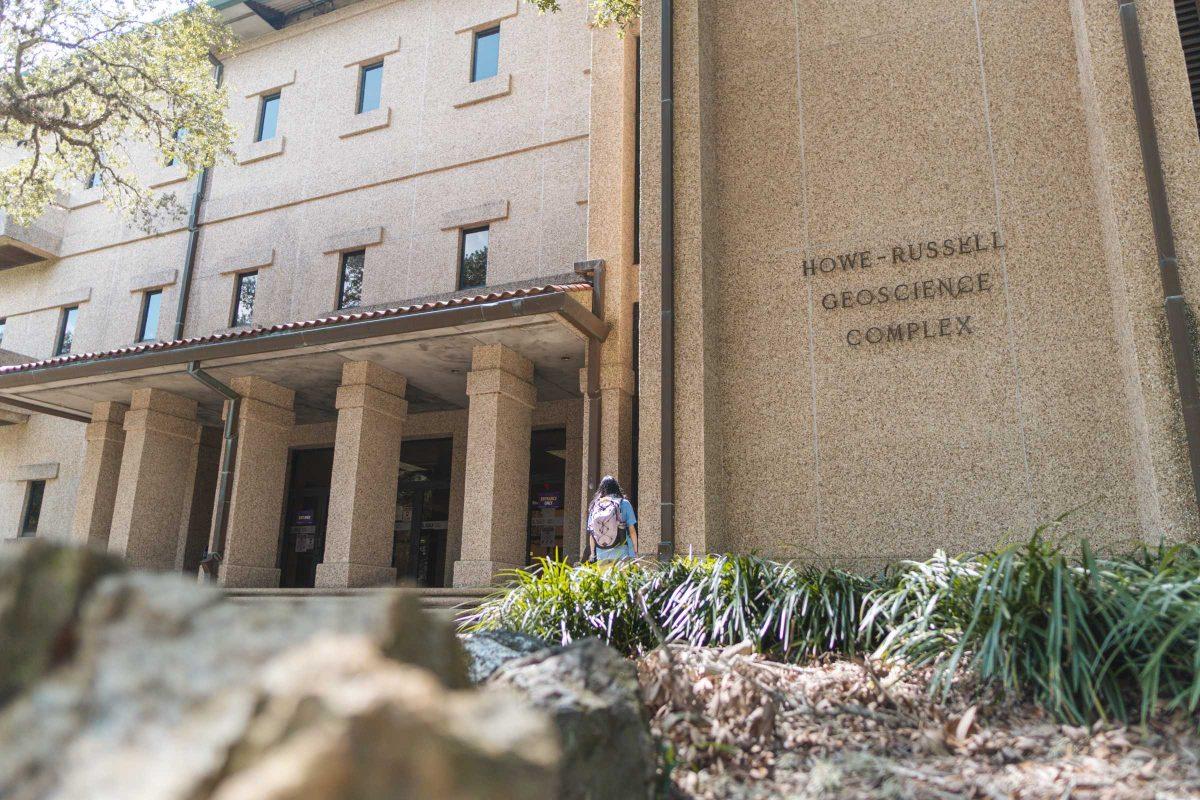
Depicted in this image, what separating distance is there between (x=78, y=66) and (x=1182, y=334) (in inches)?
648

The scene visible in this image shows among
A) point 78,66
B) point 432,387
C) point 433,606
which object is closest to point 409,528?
point 432,387

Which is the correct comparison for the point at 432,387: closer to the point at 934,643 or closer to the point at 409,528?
the point at 409,528

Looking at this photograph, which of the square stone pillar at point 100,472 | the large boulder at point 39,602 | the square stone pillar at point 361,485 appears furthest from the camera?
the square stone pillar at point 100,472

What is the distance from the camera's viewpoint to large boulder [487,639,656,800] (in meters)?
2.72

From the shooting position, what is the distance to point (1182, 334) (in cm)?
738

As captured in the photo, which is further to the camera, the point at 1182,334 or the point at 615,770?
the point at 1182,334

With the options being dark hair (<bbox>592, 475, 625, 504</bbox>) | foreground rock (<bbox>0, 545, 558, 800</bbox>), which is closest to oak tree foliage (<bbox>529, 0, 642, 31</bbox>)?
dark hair (<bbox>592, 475, 625, 504</bbox>)

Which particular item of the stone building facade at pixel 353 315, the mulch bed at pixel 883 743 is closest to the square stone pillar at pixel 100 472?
the stone building facade at pixel 353 315

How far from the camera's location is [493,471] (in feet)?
39.0

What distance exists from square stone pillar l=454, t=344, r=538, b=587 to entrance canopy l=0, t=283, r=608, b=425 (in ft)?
1.30

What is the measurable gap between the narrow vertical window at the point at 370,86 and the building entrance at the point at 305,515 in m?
6.98

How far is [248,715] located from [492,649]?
7.69ft

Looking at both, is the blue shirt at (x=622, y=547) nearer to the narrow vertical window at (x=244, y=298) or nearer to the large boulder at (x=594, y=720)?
the large boulder at (x=594, y=720)

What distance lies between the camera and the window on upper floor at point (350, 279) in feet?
53.1
